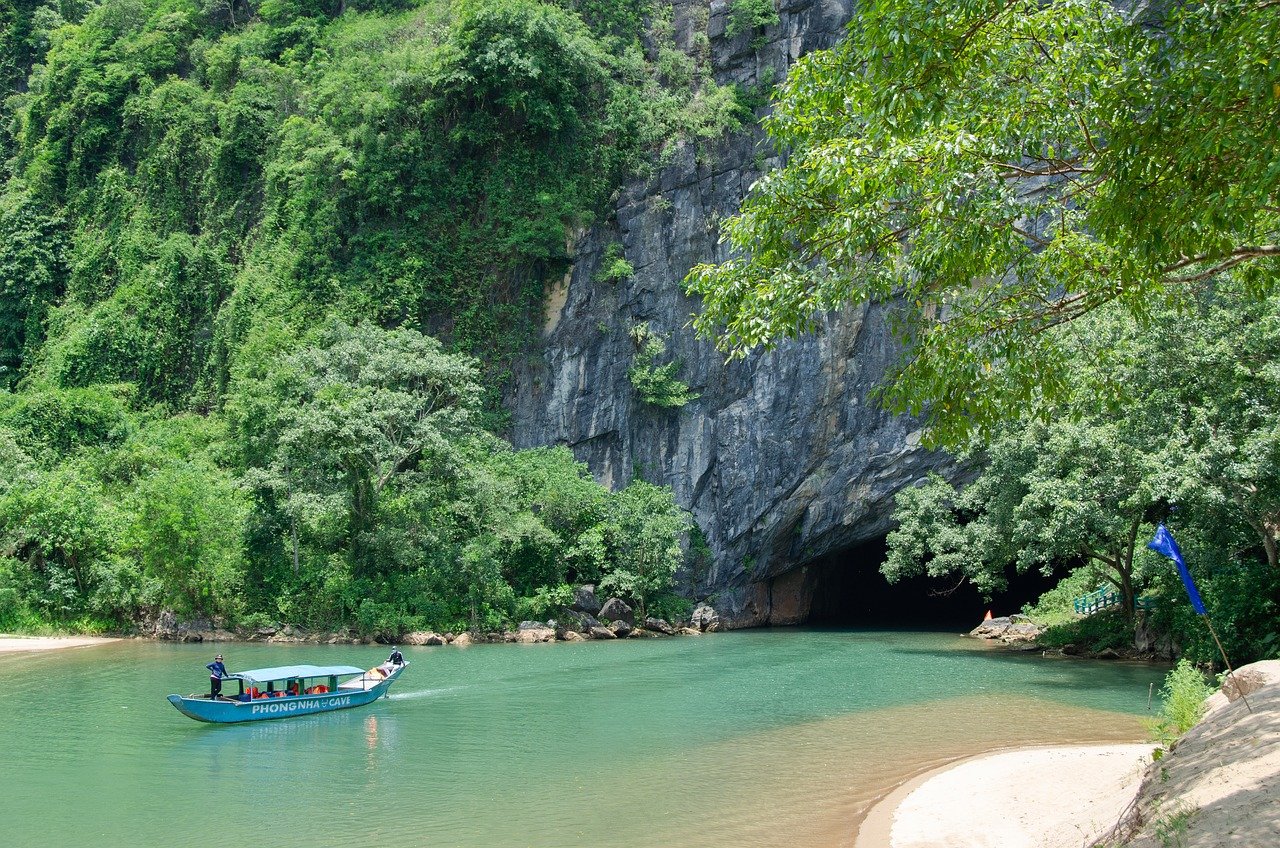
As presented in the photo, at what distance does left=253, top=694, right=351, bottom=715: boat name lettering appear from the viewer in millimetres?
14141

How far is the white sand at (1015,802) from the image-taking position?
7.90 m

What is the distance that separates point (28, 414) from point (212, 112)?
14.5m

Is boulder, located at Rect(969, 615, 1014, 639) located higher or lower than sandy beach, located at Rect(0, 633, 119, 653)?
lower

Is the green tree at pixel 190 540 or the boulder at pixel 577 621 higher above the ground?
the green tree at pixel 190 540

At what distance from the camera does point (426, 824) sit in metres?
9.06

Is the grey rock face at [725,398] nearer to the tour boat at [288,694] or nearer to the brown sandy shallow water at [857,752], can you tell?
the brown sandy shallow water at [857,752]

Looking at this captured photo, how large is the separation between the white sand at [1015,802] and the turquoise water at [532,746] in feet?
1.60

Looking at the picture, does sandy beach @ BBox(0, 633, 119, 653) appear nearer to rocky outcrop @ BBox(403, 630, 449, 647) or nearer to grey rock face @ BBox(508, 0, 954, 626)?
rocky outcrop @ BBox(403, 630, 449, 647)

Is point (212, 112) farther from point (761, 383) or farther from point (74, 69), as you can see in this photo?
point (761, 383)

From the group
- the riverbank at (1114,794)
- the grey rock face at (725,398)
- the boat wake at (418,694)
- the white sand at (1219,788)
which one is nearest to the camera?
the white sand at (1219,788)

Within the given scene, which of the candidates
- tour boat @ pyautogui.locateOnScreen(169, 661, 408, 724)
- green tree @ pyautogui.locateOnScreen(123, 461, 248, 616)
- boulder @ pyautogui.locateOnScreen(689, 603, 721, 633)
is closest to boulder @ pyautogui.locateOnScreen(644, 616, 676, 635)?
boulder @ pyautogui.locateOnScreen(689, 603, 721, 633)

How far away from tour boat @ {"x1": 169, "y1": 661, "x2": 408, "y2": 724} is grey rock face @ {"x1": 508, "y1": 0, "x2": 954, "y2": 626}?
605 inches

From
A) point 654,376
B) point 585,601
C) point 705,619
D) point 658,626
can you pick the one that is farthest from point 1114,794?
point 654,376

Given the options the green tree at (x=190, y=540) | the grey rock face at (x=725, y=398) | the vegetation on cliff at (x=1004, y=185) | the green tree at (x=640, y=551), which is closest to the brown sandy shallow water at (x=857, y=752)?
the vegetation on cliff at (x=1004, y=185)
